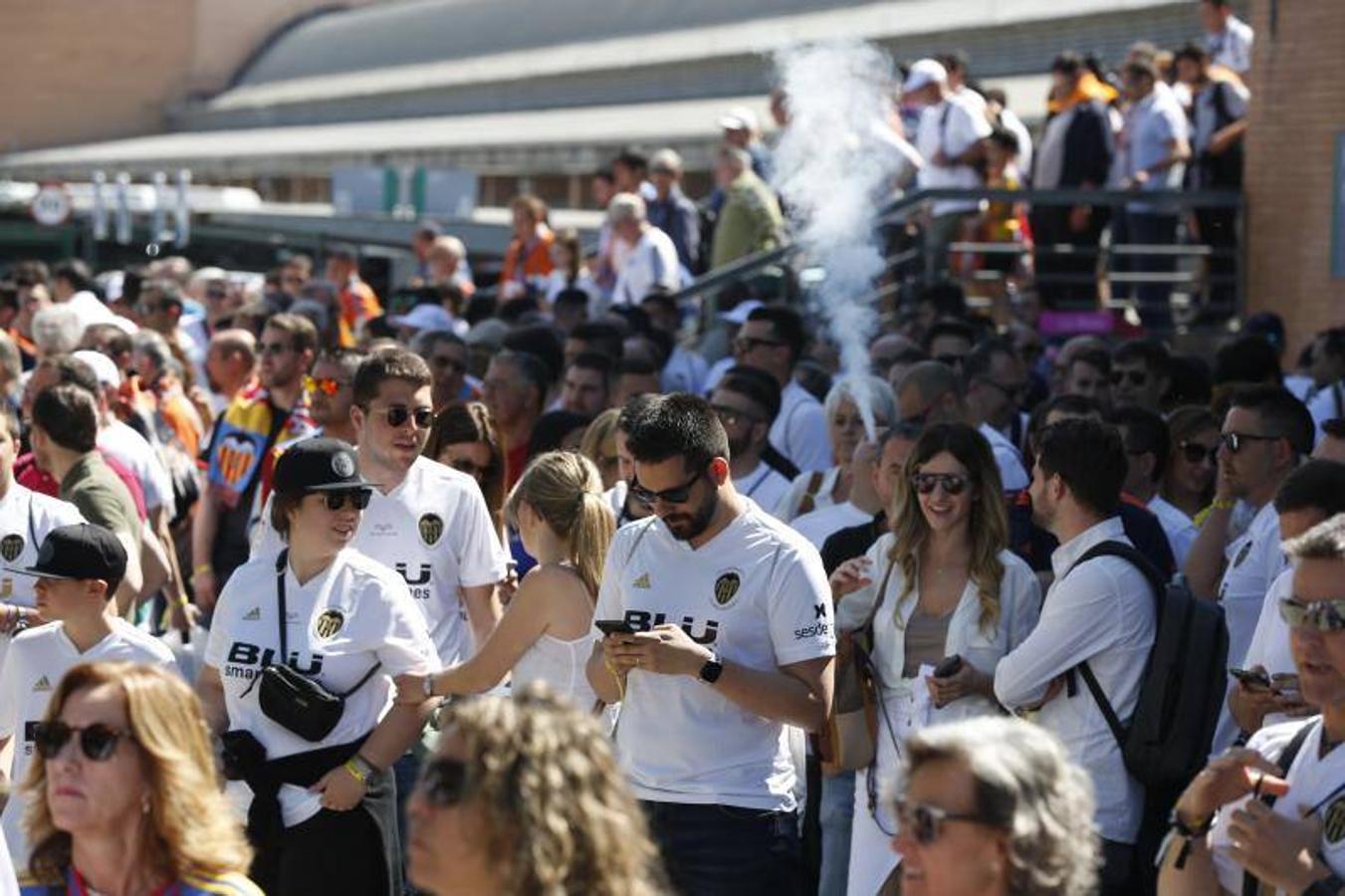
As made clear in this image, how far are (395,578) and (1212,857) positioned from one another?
8.34 ft

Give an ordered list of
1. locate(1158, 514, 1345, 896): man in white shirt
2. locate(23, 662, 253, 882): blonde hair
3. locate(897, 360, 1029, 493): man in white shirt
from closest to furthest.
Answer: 1. locate(23, 662, 253, 882): blonde hair
2. locate(1158, 514, 1345, 896): man in white shirt
3. locate(897, 360, 1029, 493): man in white shirt

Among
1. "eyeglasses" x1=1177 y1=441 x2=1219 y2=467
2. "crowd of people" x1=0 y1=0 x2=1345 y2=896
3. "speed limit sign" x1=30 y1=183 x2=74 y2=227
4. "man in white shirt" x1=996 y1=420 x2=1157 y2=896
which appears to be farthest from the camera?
"speed limit sign" x1=30 y1=183 x2=74 y2=227

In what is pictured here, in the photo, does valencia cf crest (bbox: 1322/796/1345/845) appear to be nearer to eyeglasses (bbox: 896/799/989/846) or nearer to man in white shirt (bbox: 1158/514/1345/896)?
man in white shirt (bbox: 1158/514/1345/896)

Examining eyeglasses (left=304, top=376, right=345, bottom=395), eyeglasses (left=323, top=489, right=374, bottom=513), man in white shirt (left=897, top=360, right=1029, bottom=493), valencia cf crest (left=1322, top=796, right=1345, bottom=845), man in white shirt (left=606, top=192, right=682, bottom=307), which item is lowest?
man in white shirt (left=606, top=192, right=682, bottom=307)

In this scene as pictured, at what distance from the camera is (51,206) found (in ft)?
95.9

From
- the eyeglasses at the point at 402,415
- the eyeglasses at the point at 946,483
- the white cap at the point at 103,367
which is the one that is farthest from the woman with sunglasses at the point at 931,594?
the white cap at the point at 103,367

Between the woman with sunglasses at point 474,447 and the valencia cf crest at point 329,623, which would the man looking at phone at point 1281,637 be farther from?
the woman with sunglasses at point 474,447

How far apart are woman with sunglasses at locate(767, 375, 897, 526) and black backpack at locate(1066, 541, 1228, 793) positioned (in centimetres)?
243

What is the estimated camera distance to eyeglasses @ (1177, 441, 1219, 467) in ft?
29.3

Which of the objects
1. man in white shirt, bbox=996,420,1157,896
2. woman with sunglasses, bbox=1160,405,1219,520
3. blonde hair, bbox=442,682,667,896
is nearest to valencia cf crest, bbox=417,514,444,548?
man in white shirt, bbox=996,420,1157,896

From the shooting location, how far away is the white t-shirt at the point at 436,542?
304 inches

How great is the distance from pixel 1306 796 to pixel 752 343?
6.58 metres

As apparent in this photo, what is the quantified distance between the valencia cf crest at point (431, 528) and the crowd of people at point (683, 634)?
22mm

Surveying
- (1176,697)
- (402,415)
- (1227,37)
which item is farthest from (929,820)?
(1227,37)
